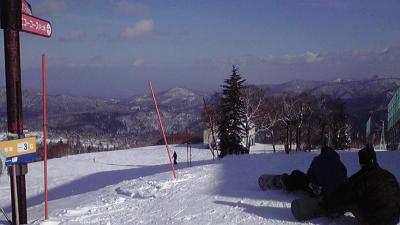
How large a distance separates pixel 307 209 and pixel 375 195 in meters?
1.29

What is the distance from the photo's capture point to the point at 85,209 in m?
9.66

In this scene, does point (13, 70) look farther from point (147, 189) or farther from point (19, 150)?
point (147, 189)

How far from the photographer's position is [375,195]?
6.30 meters

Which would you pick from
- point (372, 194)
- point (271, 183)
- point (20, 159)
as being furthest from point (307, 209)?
point (20, 159)

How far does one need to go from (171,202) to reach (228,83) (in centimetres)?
3840

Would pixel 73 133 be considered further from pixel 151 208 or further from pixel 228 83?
pixel 151 208

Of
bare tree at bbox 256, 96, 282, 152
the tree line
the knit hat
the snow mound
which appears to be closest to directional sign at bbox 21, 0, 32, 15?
the snow mound

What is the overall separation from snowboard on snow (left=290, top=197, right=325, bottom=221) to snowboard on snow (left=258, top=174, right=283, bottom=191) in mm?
1946

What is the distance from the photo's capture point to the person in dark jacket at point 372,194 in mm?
6277

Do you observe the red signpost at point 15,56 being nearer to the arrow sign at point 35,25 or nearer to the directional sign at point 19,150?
the arrow sign at point 35,25

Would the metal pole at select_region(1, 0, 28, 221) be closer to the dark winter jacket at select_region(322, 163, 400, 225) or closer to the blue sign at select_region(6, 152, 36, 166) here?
the blue sign at select_region(6, 152, 36, 166)

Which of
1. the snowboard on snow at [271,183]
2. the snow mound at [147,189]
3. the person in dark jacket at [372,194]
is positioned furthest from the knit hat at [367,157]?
the snow mound at [147,189]

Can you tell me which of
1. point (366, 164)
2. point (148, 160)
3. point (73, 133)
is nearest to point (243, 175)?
point (366, 164)

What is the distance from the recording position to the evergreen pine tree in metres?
46.8
